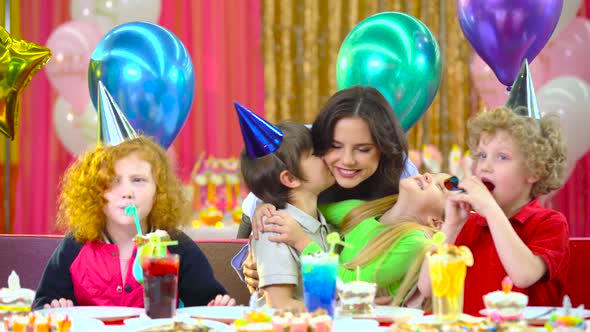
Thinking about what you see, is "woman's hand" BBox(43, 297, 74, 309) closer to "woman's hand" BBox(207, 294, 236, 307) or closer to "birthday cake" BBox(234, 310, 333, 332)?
"woman's hand" BBox(207, 294, 236, 307)

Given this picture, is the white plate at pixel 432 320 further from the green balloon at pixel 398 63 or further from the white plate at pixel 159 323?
the green balloon at pixel 398 63

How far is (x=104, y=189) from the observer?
88.7 inches

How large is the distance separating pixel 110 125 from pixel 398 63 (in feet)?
3.77

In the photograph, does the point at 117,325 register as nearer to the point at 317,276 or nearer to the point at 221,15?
the point at 317,276

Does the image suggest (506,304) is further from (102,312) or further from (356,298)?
(102,312)

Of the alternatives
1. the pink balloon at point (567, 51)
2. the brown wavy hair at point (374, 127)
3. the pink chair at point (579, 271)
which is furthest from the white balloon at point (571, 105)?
the brown wavy hair at point (374, 127)

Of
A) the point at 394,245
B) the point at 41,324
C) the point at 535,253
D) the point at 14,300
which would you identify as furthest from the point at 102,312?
the point at 535,253

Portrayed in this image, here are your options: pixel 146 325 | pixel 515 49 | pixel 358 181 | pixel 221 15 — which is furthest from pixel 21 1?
pixel 146 325

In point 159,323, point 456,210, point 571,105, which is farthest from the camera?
point 571,105

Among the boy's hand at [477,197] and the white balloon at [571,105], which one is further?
the white balloon at [571,105]

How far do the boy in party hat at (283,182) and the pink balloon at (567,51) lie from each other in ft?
11.3

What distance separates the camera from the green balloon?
133 inches

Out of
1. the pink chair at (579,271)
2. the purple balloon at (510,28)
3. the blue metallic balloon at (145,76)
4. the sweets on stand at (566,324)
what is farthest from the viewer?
the blue metallic balloon at (145,76)

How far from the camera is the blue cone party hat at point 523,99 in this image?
2.34 m
